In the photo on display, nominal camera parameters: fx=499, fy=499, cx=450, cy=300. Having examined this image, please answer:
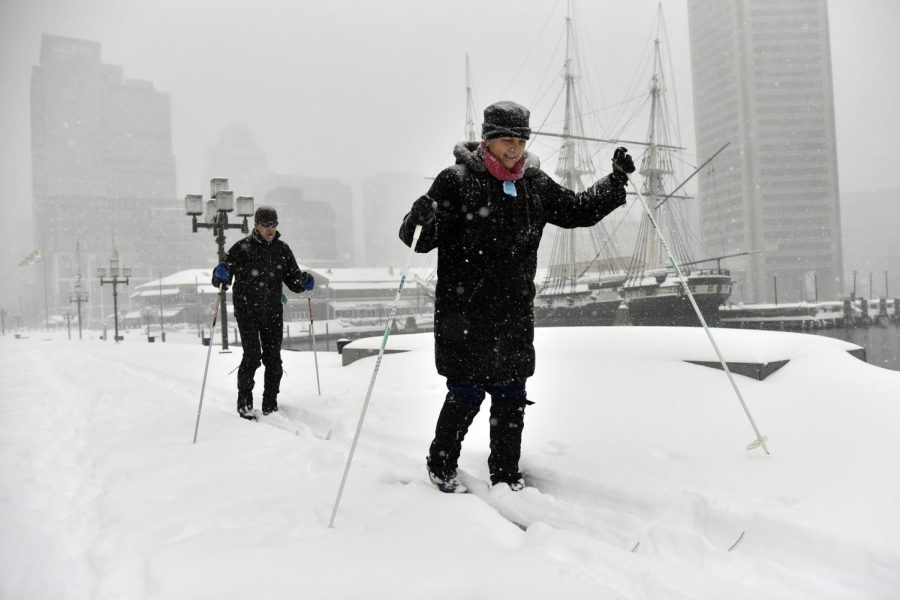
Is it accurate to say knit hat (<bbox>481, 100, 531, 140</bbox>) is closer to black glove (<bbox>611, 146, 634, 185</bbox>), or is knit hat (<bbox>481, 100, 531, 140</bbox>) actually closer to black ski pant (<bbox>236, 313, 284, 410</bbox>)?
black glove (<bbox>611, 146, 634, 185</bbox>)

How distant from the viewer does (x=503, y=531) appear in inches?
77.0

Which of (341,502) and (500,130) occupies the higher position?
(500,130)

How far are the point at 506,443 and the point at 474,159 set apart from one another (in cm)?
140

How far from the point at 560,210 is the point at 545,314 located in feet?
140

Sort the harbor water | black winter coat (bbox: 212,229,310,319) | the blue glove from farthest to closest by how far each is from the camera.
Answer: the harbor water → black winter coat (bbox: 212,229,310,319) → the blue glove

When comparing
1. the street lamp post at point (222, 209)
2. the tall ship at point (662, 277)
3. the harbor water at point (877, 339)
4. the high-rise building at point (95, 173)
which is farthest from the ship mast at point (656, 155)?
the high-rise building at point (95, 173)

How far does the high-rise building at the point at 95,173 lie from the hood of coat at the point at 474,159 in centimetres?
11071

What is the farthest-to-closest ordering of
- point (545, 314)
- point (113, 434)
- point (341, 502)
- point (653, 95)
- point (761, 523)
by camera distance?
1. point (545, 314)
2. point (653, 95)
3. point (113, 434)
4. point (341, 502)
5. point (761, 523)

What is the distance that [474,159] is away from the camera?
7.85ft

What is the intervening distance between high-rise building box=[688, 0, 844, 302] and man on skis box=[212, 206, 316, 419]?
62.5m

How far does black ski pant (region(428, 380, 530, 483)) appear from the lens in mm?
2457

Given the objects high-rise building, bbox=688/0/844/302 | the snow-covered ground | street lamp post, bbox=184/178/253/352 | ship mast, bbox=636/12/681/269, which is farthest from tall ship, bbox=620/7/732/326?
the snow-covered ground

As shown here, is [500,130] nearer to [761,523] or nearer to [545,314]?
[761,523]

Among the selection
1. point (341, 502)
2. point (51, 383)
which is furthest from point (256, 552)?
point (51, 383)
